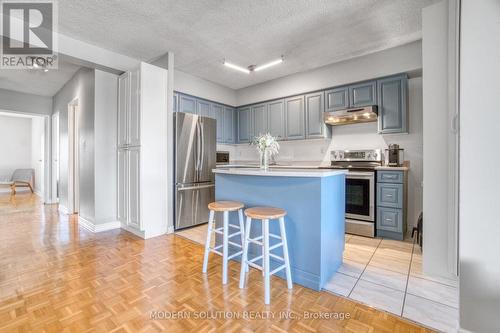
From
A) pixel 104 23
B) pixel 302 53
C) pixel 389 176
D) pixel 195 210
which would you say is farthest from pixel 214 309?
pixel 302 53

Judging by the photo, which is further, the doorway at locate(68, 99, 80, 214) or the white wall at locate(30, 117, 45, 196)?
the white wall at locate(30, 117, 45, 196)

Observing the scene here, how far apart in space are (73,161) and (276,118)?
4293 millimetres

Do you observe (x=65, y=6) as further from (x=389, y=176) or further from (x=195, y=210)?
(x=389, y=176)

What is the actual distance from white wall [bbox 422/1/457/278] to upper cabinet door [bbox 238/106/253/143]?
3586 millimetres

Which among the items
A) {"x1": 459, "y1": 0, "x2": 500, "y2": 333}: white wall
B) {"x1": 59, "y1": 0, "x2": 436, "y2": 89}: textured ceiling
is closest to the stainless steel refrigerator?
{"x1": 59, "y1": 0, "x2": 436, "y2": 89}: textured ceiling

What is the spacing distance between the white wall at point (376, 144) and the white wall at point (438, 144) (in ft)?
5.31

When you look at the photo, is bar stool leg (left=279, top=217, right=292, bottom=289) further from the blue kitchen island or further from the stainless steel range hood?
the stainless steel range hood

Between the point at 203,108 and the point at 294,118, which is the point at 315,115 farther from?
the point at 203,108

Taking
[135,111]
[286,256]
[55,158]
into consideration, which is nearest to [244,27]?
[135,111]

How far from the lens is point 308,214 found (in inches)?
78.7

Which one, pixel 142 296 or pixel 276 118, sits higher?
pixel 276 118

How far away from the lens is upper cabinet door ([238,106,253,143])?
532 cm

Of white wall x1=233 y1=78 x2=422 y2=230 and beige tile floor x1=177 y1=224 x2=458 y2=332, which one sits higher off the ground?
white wall x1=233 y1=78 x2=422 y2=230

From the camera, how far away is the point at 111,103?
3779 mm
